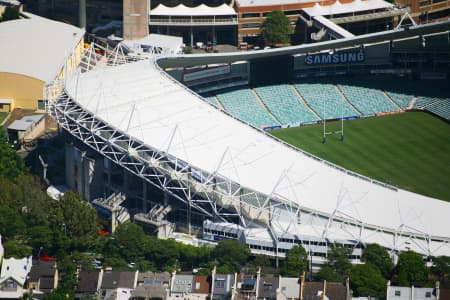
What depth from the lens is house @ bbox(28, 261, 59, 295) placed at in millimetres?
118000

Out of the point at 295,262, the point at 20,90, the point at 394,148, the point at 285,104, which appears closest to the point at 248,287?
the point at 295,262

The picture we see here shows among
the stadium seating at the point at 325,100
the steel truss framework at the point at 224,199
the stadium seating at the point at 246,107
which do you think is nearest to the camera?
the steel truss framework at the point at 224,199

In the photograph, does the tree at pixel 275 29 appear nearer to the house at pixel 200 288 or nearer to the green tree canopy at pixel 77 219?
the green tree canopy at pixel 77 219

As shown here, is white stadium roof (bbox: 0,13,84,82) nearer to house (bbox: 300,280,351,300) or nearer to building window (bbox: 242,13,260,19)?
building window (bbox: 242,13,260,19)

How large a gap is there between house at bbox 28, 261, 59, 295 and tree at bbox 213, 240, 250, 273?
40.7 ft

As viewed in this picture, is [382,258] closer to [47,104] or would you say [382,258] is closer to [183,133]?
[183,133]

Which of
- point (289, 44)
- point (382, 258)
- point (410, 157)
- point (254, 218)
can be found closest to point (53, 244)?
point (254, 218)

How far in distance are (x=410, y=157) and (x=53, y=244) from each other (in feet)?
131

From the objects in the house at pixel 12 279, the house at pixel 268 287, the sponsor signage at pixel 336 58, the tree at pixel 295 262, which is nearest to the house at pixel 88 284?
the house at pixel 12 279

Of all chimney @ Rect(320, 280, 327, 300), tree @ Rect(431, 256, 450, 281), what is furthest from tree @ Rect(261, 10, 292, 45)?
chimney @ Rect(320, 280, 327, 300)

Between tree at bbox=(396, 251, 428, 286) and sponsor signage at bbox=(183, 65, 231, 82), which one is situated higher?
sponsor signage at bbox=(183, 65, 231, 82)

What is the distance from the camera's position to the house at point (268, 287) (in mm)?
115812

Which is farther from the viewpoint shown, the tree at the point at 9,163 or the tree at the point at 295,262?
the tree at the point at 9,163

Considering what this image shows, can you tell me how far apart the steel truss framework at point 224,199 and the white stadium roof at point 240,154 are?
1.80 feet
